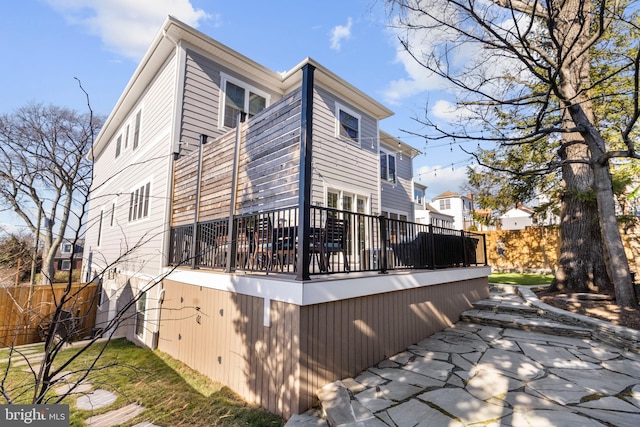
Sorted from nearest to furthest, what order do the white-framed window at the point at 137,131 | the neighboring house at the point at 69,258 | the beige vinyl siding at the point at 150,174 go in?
the neighboring house at the point at 69,258 < the beige vinyl siding at the point at 150,174 < the white-framed window at the point at 137,131

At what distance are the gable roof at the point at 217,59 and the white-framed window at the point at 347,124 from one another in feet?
1.43

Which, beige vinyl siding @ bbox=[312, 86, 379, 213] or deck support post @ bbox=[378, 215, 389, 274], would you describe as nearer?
deck support post @ bbox=[378, 215, 389, 274]

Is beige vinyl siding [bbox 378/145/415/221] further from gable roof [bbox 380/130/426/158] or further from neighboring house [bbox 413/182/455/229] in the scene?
neighboring house [bbox 413/182/455/229]

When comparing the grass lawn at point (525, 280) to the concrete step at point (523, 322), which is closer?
the concrete step at point (523, 322)

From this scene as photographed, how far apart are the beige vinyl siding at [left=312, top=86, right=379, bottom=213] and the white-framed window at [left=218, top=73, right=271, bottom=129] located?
170 cm

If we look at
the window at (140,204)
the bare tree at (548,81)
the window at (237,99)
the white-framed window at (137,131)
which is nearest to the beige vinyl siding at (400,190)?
the bare tree at (548,81)

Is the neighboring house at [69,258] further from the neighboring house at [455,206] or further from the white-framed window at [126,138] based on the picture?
the neighboring house at [455,206]

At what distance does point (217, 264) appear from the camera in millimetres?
5176

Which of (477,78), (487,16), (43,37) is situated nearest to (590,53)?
(477,78)

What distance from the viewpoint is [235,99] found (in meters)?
8.12

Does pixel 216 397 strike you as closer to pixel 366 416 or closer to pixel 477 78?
pixel 366 416

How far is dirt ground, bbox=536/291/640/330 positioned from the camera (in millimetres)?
4966

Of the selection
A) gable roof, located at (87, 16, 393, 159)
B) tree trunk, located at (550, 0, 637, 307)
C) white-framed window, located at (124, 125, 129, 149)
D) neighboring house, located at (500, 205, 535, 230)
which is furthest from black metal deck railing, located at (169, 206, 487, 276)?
neighboring house, located at (500, 205, 535, 230)

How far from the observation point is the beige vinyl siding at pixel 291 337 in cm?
338
